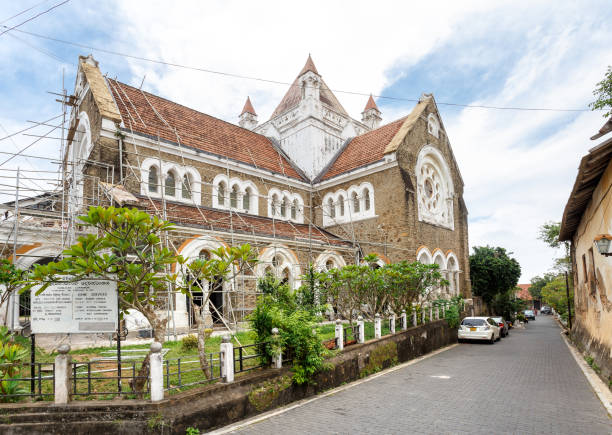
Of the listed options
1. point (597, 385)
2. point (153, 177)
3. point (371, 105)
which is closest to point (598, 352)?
point (597, 385)

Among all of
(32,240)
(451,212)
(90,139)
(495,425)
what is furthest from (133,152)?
(451,212)

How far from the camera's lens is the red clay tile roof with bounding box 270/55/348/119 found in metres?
26.2

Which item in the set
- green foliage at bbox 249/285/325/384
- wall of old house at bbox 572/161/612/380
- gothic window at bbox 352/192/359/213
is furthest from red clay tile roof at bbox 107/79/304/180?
wall of old house at bbox 572/161/612/380

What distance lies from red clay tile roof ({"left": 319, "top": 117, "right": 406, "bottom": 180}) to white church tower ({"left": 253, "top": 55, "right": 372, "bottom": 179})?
0.98 m

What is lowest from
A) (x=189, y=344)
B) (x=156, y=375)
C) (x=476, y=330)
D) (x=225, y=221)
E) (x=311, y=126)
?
(x=476, y=330)

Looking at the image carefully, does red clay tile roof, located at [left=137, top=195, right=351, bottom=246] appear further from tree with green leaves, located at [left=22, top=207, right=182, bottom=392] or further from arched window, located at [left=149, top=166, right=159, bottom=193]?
tree with green leaves, located at [left=22, top=207, right=182, bottom=392]

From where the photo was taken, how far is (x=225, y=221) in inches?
614

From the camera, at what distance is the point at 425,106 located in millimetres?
22609

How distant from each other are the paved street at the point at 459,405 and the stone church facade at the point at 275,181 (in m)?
4.58

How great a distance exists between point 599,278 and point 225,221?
12208mm

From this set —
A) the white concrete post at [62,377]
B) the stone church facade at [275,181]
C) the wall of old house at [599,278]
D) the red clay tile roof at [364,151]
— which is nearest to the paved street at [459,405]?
the wall of old house at [599,278]

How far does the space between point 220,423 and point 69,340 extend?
6.29 metres

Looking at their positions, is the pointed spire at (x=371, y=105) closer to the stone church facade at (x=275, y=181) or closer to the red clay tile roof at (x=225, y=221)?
the stone church facade at (x=275, y=181)

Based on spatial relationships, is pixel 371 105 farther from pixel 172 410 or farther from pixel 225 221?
pixel 172 410
